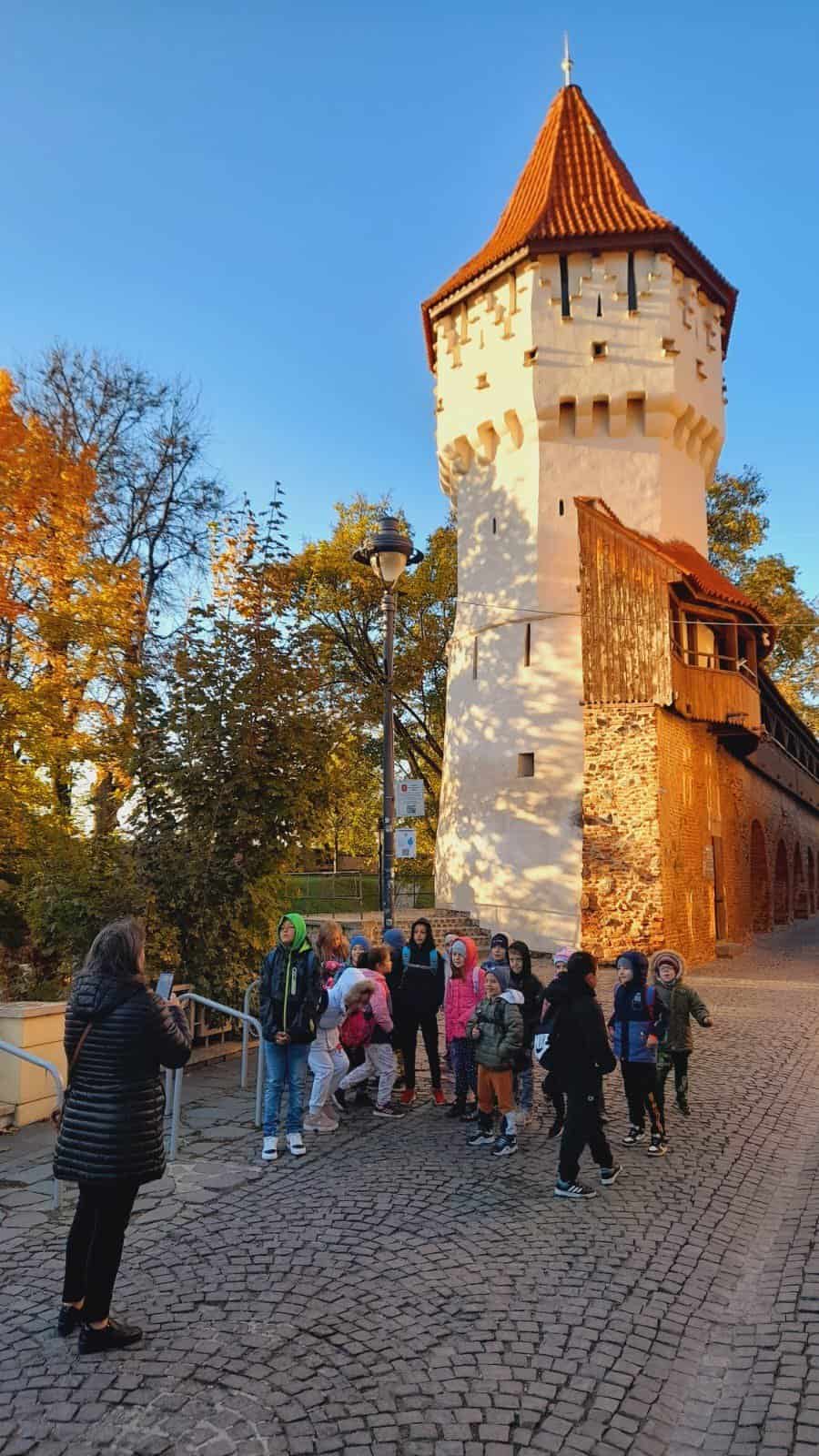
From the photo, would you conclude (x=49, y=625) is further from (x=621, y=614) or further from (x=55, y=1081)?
(x=621, y=614)

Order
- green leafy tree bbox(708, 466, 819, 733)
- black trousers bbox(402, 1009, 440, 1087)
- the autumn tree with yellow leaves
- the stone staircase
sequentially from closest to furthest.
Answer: black trousers bbox(402, 1009, 440, 1087)
the autumn tree with yellow leaves
the stone staircase
green leafy tree bbox(708, 466, 819, 733)

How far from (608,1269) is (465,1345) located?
1.15 m

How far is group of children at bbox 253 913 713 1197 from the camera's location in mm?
6168

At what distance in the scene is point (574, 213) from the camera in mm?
23250

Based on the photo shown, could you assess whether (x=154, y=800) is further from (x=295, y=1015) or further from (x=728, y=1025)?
(x=728, y=1025)

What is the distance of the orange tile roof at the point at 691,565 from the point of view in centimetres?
2028

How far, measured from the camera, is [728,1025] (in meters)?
12.7

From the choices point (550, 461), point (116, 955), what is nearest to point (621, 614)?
point (550, 461)

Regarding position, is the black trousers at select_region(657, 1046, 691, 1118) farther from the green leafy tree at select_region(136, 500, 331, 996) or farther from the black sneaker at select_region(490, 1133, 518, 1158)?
the green leafy tree at select_region(136, 500, 331, 996)

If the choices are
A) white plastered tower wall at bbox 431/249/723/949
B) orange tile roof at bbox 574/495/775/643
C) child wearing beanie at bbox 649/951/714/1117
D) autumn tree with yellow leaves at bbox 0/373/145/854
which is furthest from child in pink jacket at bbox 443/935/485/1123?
orange tile roof at bbox 574/495/775/643

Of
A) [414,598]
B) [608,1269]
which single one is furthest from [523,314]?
[608,1269]

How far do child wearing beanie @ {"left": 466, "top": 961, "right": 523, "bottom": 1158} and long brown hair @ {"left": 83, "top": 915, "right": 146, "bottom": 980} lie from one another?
11.2ft

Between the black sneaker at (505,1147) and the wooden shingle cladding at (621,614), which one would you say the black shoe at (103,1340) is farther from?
the wooden shingle cladding at (621,614)

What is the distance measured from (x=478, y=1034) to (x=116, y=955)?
11.9 ft
